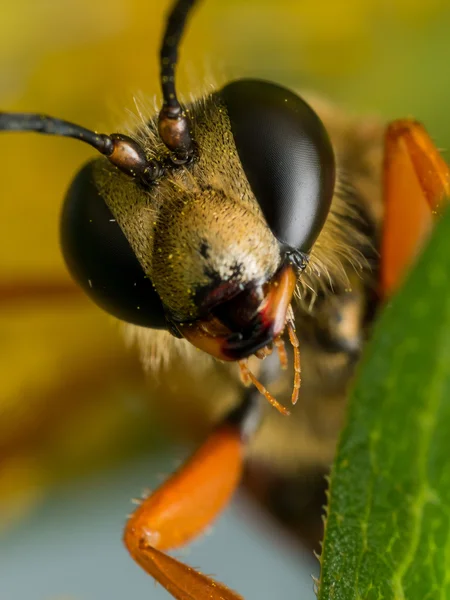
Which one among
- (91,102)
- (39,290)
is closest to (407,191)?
(39,290)

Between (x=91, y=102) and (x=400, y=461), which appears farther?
(x=91, y=102)

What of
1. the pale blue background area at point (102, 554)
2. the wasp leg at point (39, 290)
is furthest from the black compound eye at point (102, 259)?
the pale blue background area at point (102, 554)

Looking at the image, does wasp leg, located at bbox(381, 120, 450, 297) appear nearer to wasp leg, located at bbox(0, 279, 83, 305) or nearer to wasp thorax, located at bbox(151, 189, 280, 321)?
wasp thorax, located at bbox(151, 189, 280, 321)

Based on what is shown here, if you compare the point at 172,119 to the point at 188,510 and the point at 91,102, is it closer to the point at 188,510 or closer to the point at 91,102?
the point at 188,510

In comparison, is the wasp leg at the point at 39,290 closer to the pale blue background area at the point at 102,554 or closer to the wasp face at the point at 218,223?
the pale blue background area at the point at 102,554

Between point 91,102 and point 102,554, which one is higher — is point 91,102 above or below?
above

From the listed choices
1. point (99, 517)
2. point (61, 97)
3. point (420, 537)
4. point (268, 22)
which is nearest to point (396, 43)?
point (268, 22)

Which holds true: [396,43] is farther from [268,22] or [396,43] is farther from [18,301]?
[18,301]

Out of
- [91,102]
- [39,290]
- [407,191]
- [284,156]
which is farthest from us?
[91,102]
